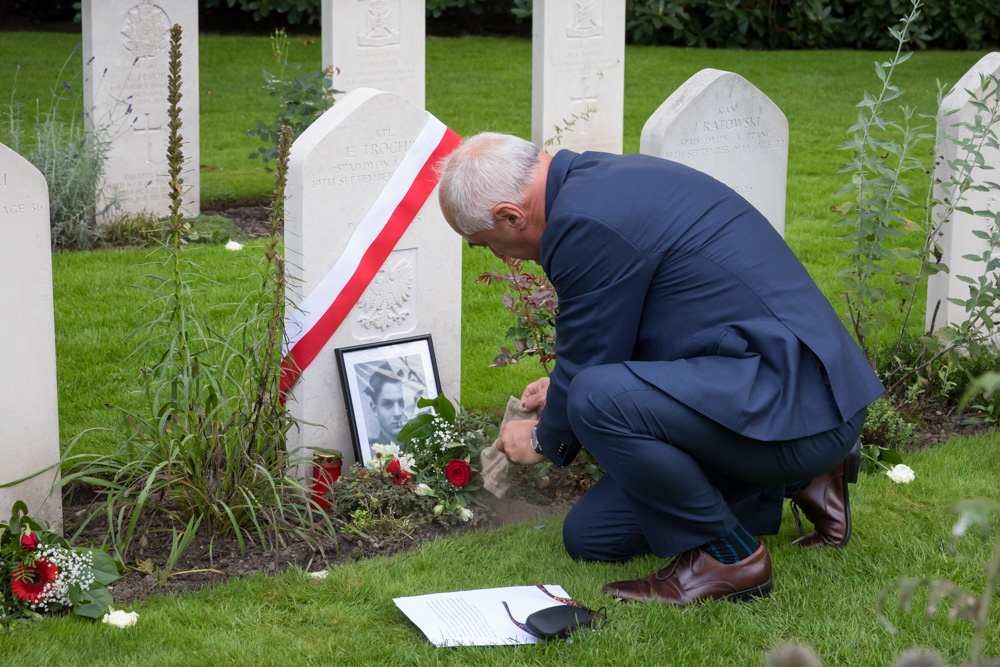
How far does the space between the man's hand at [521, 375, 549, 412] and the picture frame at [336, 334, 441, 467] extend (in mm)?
587

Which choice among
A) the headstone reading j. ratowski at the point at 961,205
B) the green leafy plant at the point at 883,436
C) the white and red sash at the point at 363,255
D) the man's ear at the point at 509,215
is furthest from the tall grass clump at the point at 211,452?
the headstone reading j. ratowski at the point at 961,205

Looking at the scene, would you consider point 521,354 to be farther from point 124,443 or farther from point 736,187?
point 124,443

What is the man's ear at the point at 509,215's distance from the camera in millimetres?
2844

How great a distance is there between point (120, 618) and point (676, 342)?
1683 mm

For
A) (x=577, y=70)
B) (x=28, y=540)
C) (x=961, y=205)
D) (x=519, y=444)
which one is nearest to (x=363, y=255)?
(x=519, y=444)

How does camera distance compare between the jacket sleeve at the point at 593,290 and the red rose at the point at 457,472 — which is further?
the red rose at the point at 457,472

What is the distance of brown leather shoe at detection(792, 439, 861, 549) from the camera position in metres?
3.28

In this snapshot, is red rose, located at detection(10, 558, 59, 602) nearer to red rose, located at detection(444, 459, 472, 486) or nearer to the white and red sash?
the white and red sash

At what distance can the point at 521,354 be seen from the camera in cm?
408

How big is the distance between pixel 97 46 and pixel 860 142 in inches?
184

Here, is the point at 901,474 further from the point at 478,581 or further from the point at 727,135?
the point at 478,581

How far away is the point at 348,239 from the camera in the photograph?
3729 millimetres

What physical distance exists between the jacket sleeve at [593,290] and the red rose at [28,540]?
1.50 metres

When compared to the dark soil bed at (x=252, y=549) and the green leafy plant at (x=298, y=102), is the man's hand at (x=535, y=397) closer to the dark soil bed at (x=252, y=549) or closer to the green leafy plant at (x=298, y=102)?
the dark soil bed at (x=252, y=549)
